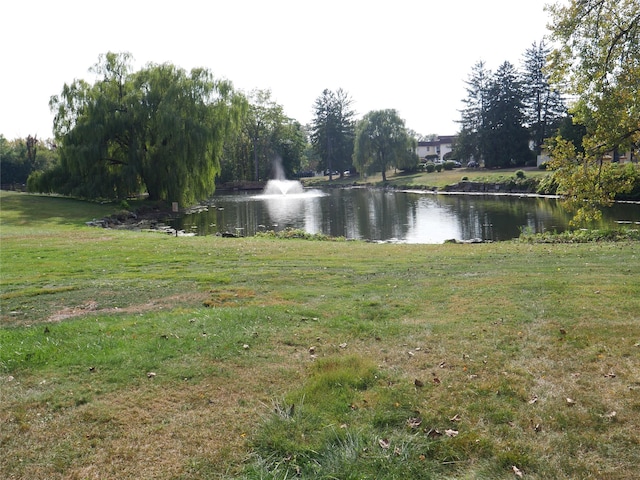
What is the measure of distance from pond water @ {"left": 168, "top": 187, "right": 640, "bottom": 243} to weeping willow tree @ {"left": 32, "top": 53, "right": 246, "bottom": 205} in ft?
12.3

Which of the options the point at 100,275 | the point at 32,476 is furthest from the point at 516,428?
the point at 100,275

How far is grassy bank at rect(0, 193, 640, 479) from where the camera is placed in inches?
150

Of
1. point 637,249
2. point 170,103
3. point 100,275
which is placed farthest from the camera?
point 170,103

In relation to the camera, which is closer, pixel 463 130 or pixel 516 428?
pixel 516 428

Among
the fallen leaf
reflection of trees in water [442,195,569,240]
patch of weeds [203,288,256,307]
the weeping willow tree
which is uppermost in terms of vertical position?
the weeping willow tree

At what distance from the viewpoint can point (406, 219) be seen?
33.7 metres

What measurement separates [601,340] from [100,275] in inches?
379

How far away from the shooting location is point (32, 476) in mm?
3658

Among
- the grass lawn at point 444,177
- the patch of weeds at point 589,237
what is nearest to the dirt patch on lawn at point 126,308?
the patch of weeds at point 589,237

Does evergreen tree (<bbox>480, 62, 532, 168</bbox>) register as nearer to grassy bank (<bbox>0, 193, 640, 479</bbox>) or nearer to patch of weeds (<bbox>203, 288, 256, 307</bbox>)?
grassy bank (<bbox>0, 193, 640, 479</bbox>)

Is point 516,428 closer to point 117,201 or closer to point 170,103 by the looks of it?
point 170,103

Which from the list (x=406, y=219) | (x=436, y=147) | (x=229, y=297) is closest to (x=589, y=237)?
(x=406, y=219)

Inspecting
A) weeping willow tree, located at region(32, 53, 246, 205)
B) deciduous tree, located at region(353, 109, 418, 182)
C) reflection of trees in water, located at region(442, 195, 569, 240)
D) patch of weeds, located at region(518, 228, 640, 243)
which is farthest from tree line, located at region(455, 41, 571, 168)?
patch of weeds, located at region(518, 228, 640, 243)

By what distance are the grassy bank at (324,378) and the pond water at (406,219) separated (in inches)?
649
